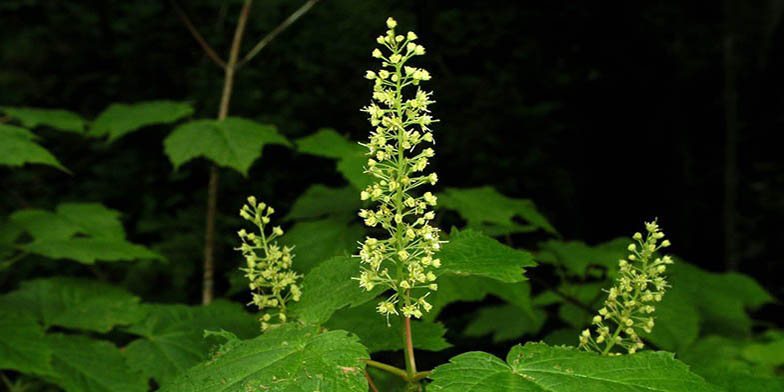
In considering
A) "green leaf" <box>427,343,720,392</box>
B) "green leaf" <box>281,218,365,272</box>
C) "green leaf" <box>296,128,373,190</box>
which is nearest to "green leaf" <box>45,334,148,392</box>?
"green leaf" <box>281,218,365,272</box>

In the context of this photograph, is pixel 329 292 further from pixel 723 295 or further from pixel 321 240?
pixel 723 295

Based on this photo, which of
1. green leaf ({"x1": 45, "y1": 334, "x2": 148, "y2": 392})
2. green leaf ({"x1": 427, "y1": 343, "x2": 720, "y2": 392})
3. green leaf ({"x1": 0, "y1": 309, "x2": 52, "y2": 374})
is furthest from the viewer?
green leaf ({"x1": 45, "y1": 334, "x2": 148, "y2": 392})

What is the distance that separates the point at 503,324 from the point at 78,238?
9.52 ft

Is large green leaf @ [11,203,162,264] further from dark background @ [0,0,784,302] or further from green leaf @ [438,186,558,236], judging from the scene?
dark background @ [0,0,784,302]

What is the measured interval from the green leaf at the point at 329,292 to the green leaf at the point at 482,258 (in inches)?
8.6

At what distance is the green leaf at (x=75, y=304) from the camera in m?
2.89

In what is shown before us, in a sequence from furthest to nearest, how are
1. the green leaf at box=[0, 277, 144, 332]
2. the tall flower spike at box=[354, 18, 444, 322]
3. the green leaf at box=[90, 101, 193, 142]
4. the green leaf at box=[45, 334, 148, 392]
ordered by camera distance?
the green leaf at box=[90, 101, 193, 142] < the green leaf at box=[0, 277, 144, 332] < the green leaf at box=[45, 334, 148, 392] < the tall flower spike at box=[354, 18, 444, 322]

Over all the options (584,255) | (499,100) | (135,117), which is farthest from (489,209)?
(499,100)

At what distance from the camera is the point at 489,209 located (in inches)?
137

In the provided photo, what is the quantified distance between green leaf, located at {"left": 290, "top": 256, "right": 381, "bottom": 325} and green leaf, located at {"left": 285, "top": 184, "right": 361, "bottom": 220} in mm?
1899

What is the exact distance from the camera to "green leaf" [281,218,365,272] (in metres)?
3.18

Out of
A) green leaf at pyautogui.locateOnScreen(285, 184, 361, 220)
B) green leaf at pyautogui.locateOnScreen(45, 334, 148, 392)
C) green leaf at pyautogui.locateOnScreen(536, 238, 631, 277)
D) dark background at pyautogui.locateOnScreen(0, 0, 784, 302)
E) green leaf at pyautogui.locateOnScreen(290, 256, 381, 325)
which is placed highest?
dark background at pyautogui.locateOnScreen(0, 0, 784, 302)

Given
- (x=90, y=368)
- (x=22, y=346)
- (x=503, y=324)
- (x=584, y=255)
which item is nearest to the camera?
(x=22, y=346)

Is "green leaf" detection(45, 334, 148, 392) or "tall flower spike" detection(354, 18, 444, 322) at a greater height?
"tall flower spike" detection(354, 18, 444, 322)
